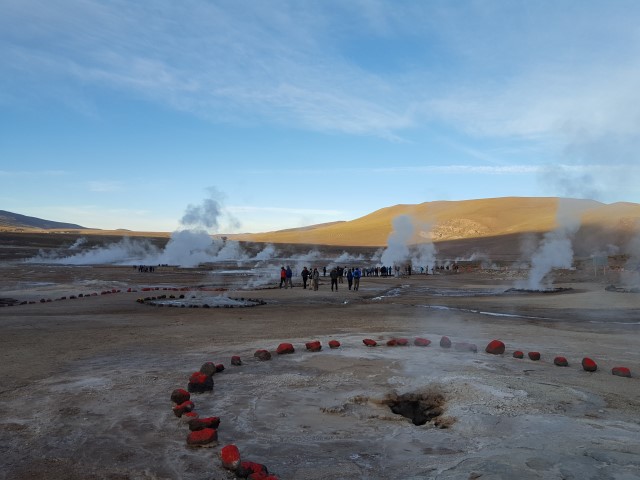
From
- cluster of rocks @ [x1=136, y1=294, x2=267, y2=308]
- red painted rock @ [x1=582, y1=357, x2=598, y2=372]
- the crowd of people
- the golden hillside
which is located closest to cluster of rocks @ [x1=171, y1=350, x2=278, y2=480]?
red painted rock @ [x1=582, y1=357, x2=598, y2=372]

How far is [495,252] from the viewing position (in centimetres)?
8000

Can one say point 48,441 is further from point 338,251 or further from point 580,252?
point 338,251

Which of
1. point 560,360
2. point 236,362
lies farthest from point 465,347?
point 236,362

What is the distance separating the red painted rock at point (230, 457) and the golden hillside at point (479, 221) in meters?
73.1

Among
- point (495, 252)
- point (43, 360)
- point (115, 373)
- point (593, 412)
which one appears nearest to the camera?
point (593, 412)

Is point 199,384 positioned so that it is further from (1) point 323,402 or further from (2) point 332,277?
(2) point 332,277

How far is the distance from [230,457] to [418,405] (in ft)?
10.0

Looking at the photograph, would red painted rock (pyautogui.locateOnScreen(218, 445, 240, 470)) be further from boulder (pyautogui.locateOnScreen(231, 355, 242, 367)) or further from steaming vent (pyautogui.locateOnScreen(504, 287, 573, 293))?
steaming vent (pyautogui.locateOnScreen(504, 287, 573, 293))

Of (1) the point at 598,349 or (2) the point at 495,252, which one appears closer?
(1) the point at 598,349

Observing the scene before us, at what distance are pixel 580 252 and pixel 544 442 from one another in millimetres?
67082

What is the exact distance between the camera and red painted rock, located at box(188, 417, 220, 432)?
19.6ft

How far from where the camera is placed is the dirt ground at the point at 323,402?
5.25 meters

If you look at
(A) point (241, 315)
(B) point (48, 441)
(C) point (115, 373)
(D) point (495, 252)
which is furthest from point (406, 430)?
(D) point (495, 252)

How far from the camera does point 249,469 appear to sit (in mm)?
4934
